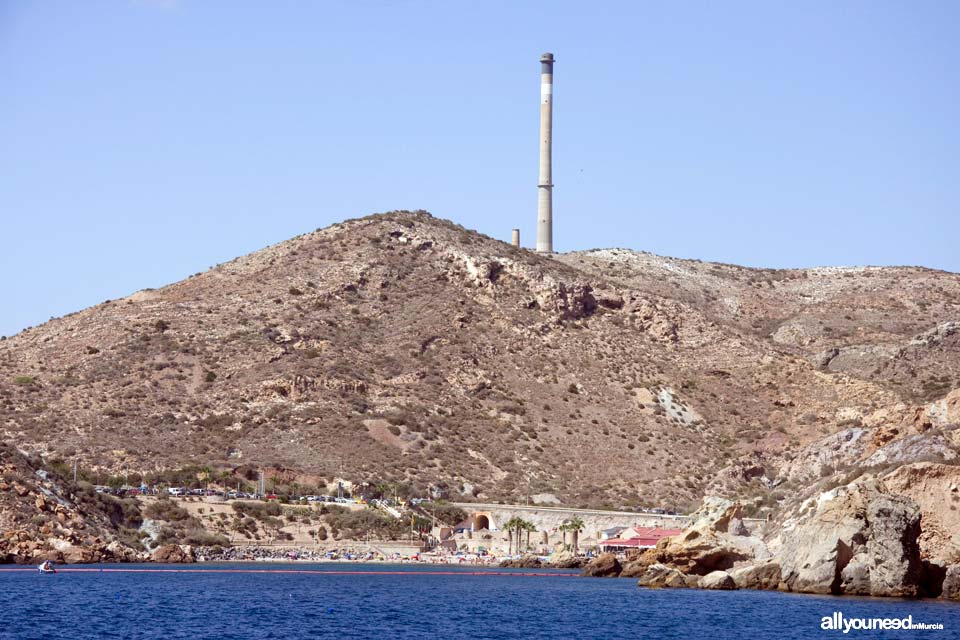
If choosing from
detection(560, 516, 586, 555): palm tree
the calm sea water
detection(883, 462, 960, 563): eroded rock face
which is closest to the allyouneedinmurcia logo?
the calm sea water

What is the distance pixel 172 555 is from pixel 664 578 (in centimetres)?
2747

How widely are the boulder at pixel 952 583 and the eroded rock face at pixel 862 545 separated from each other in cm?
103

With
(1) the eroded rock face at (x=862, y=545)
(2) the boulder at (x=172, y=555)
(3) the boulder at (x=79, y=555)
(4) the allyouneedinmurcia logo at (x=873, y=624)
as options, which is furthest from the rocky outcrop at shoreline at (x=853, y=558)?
(3) the boulder at (x=79, y=555)

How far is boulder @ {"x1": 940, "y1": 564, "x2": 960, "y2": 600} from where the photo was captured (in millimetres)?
52969

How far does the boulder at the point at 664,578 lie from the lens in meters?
65.2

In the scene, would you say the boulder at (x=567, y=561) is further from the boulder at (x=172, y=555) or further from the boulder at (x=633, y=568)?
the boulder at (x=172, y=555)

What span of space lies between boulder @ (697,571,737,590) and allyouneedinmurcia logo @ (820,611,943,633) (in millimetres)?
15022

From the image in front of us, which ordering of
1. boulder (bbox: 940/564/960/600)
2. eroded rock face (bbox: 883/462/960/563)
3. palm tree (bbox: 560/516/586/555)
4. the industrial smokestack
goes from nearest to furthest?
boulder (bbox: 940/564/960/600)
eroded rock face (bbox: 883/462/960/563)
palm tree (bbox: 560/516/586/555)
the industrial smokestack

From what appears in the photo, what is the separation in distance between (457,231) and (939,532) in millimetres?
85704

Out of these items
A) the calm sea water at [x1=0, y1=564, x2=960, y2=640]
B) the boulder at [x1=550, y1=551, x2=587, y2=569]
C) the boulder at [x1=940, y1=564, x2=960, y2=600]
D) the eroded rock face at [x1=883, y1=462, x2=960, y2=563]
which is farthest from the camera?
the boulder at [x1=550, y1=551, x2=587, y2=569]

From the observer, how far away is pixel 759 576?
60688mm

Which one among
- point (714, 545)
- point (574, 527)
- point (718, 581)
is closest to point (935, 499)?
point (718, 581)

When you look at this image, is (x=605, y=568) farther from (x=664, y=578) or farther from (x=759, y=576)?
(x=759, y=576)

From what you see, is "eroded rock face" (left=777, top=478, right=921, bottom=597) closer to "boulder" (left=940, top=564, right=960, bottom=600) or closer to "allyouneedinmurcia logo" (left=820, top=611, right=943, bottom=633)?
"boulder" (left=940, top=564, right=960, bottom=600)
